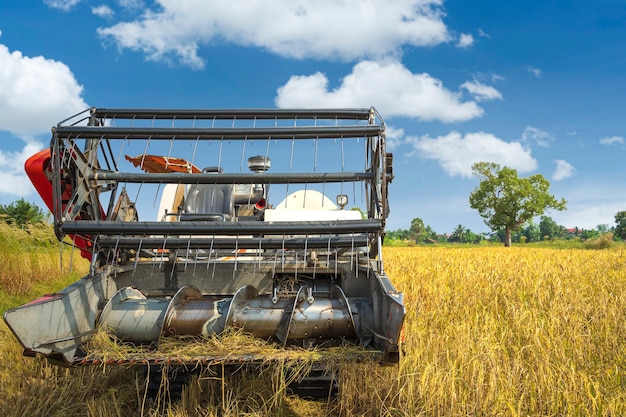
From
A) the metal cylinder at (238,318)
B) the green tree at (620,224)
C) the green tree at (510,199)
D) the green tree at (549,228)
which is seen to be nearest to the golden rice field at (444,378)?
the metal cylinder at (238,318)

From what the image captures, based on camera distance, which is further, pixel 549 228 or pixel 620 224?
pixel 549 228

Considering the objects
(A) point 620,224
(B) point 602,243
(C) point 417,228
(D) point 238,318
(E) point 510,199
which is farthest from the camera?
(C) point 417,228

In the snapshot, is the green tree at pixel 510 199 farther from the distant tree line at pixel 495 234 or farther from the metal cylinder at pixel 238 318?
the metal cylinder at pixel 238 318

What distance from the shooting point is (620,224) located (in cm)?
8438

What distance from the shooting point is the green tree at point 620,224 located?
260 ft

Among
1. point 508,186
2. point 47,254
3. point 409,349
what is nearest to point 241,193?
point 409,349

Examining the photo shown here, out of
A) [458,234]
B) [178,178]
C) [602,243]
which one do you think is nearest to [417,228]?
[458,234]

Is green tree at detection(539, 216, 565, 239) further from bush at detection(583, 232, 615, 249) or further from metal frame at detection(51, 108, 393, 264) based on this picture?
metal frame at detection(51, 108, 393, 264)

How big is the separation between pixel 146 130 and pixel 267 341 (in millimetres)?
1954

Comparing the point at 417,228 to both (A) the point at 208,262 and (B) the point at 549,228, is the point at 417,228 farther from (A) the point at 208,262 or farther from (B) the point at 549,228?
(A) the point at 208,262

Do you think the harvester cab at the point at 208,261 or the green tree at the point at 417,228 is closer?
the harvester cab at the point at 208,261

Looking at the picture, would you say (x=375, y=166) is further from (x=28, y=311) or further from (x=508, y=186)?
(x=508, y=186)

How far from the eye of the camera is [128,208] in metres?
4.78

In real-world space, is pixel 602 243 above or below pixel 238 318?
above
